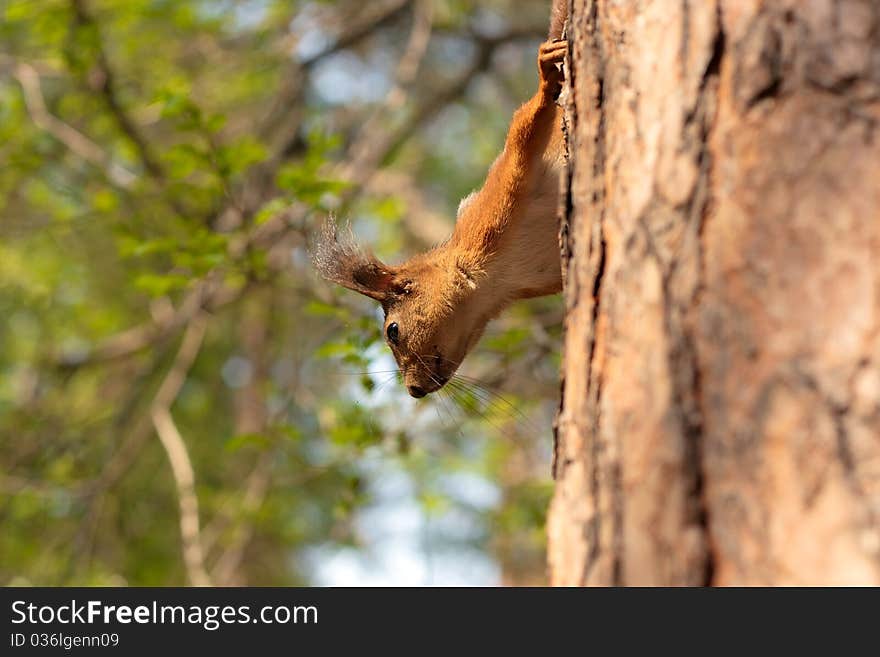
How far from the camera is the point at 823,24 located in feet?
4.14

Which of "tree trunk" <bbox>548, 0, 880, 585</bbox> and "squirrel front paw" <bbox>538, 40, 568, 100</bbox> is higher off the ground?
"squirrel front paw" <bbox>538, 40, 568, 100</bbox>

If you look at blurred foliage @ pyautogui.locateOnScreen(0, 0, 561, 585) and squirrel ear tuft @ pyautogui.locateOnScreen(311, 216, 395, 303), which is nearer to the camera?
squirrel ear tuft @ pyautogui.locateOnScreen(311, 216, 395, 303)

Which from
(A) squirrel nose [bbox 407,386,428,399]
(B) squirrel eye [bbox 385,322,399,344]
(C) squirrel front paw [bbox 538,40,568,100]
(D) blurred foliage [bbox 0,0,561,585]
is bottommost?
(A) squirrel nose [bbox 407,386,428,399]

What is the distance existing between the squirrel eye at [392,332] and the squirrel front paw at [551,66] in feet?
3.26

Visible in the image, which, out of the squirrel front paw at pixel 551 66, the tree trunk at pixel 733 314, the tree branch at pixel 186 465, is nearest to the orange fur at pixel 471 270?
the squirrel front paw at pixel 551 66

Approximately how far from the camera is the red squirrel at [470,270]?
311 centimetres

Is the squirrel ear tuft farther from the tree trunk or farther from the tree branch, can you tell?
the tree trunk

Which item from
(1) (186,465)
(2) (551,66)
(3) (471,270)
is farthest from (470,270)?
(1) (186,465)

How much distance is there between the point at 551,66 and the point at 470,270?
859 mm

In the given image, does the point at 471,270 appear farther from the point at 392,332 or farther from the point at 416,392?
the point at 416,392

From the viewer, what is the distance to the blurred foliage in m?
3.76

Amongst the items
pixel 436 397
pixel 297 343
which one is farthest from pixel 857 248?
pixel 297 343

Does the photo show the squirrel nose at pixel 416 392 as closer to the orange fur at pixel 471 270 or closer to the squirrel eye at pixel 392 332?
the orange fur at pixel 471 270

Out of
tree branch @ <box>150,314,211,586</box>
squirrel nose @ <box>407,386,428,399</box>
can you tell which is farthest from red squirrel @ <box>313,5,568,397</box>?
tree branch @ <box>150,314,211,586</box>
